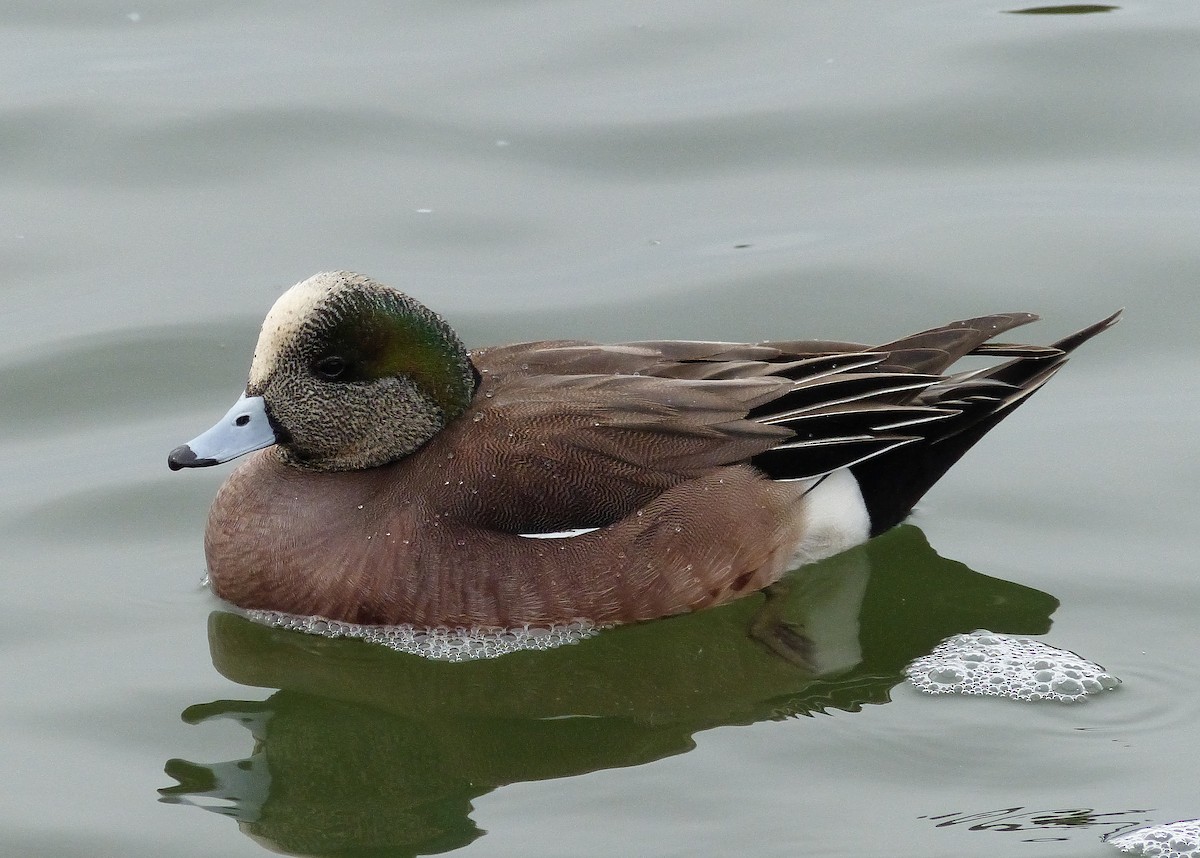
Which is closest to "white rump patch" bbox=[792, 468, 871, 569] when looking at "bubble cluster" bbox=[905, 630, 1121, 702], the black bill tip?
"bubble cluster" bbox=[905, 630, 1121, 702]

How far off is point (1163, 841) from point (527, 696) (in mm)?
1894

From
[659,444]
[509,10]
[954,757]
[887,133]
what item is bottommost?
[954,757]

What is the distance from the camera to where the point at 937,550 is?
6.38m

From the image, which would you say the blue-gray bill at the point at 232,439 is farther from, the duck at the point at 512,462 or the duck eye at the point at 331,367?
the duck eye at the point at 331,367

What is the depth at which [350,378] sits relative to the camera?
5.89 metres

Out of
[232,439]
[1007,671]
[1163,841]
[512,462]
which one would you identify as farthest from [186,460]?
[1163,841]

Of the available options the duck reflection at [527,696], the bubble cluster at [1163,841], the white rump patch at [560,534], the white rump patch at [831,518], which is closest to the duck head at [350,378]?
the white rump patch at [560,534]

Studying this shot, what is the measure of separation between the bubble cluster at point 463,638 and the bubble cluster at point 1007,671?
Result: 3.57ft

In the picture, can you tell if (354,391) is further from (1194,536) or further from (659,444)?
(1194,536)

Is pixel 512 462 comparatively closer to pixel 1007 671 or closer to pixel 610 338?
pixel 1007 671

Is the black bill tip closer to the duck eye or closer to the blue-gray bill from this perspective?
the blue-gray bill

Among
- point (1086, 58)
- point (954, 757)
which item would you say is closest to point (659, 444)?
point (954, 757)

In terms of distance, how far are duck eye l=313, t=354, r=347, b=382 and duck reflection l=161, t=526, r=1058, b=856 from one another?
835 millimetres

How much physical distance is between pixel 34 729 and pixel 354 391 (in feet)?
4.61
